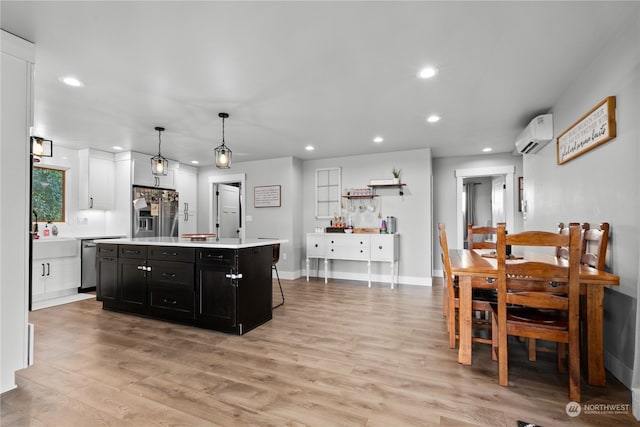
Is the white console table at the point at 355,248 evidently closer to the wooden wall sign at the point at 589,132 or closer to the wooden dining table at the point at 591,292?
the wooden wall sign at the point at 589,132

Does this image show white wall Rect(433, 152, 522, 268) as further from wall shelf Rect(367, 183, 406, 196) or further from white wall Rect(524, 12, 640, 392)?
white wall Rect(524, 12, 640, 392)

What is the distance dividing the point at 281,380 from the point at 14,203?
86.3 inches

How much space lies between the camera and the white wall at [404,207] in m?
5.39

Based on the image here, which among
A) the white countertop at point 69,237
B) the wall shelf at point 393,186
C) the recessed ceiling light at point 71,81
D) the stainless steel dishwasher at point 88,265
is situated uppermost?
the recessed ceiling light at point 71,81

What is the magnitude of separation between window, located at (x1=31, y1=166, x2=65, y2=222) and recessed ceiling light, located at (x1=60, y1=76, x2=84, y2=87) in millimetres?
2919

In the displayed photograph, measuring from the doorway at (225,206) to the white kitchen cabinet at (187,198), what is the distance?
1.28 feet

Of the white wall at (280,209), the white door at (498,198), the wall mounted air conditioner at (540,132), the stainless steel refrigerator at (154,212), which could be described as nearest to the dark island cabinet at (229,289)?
the white wall at (280,209)

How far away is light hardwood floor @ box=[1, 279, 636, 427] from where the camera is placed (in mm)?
1719

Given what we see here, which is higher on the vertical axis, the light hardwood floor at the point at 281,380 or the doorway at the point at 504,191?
the doorway at the point at 504,191

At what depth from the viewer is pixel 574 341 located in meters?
1.86

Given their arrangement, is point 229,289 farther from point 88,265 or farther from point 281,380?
point 88,265

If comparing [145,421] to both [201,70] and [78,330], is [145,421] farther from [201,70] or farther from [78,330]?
[201,70]

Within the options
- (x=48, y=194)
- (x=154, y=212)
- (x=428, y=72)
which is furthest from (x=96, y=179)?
(x=428, y=72)

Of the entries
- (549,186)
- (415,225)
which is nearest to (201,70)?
(549,186)
